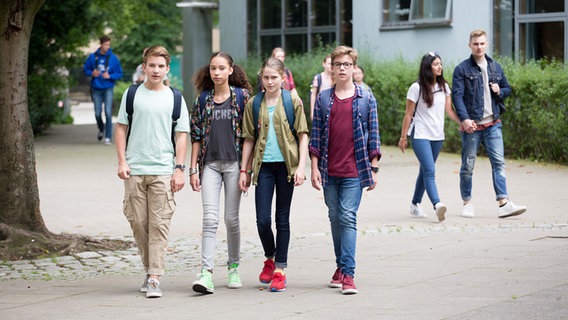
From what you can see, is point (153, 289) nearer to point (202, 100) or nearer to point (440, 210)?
point (202, 100)

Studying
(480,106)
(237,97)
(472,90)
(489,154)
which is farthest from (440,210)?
(237,97)

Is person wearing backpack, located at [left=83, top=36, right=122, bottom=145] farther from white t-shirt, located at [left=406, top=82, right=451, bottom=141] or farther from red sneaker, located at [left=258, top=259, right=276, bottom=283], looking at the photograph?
red sneaker, located at [left=258, top=259, right=276, bottom=283]

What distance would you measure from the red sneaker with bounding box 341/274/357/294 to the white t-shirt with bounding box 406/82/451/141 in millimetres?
4444

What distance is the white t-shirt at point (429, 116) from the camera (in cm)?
1223

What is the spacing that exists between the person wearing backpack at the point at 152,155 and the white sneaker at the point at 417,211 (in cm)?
467

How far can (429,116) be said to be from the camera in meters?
12.2

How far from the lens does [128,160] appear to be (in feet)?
27.0

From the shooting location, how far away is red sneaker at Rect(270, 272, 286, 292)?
8125 mm

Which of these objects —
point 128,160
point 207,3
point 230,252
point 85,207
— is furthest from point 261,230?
point 207,3

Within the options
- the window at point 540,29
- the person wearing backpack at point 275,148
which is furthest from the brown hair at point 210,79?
the window at point 540,29

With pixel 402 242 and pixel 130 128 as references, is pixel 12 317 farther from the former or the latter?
pixel 402 242

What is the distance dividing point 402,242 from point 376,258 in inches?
36.9

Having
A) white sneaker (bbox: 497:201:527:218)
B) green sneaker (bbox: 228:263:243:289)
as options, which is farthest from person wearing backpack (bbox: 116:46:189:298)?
white sneaker (bbox: 497:201:527:218)

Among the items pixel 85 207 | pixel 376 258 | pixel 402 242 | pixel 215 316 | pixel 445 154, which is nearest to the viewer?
pixel 215 316
